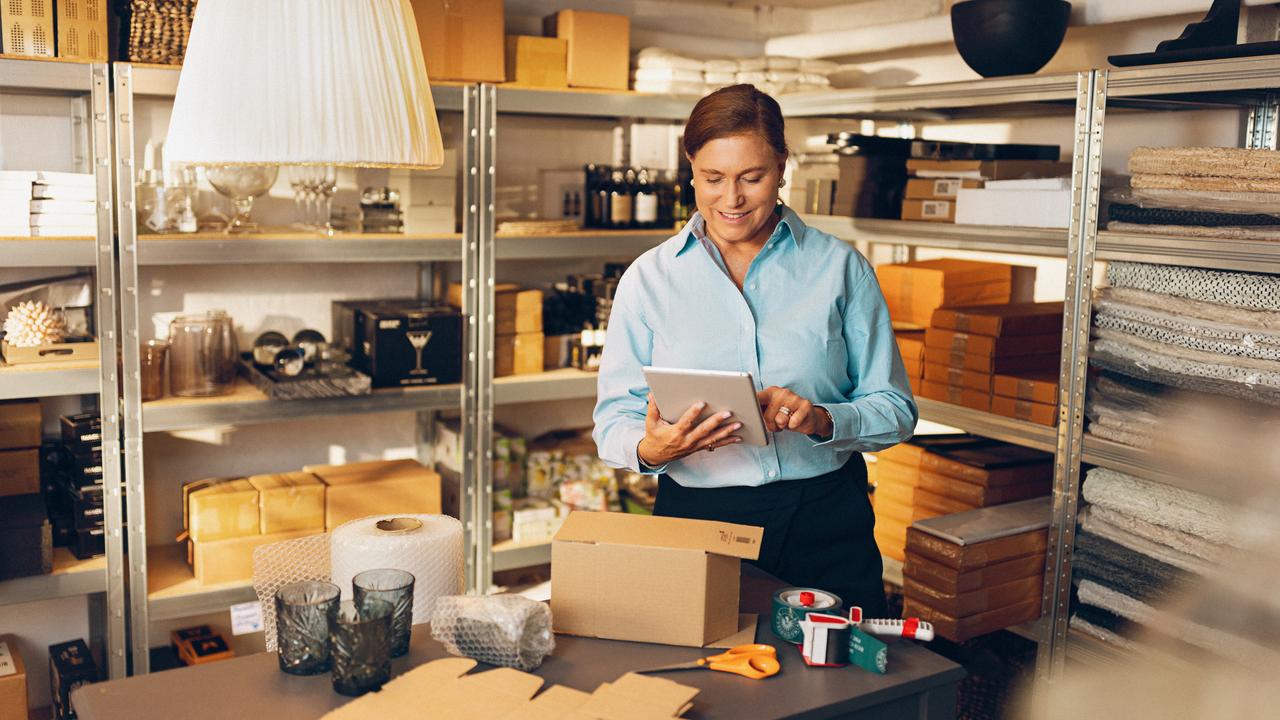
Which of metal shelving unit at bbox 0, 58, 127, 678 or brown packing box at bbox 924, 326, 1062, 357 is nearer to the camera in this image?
metal shelving unit at bbox 0, 58, 127, 678

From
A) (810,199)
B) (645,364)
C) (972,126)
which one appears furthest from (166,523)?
(972,126)

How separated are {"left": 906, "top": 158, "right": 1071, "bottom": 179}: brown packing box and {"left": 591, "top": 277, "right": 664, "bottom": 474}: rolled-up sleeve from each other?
146 cm

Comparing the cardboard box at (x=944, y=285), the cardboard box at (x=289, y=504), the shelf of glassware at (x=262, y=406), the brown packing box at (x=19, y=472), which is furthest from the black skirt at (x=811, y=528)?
the brown packing box at (x=19, y=472)

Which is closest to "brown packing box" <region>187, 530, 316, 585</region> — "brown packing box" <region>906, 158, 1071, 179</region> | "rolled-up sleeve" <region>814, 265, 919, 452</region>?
"rolled-up sleeve" <region>814, 265, 919, 452</region>

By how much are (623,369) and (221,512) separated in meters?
1.69

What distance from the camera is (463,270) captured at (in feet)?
11.7

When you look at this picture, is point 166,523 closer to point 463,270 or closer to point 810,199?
point 463,270

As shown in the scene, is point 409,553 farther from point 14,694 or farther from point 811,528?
point 14,694

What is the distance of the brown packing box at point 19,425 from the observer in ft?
10.1

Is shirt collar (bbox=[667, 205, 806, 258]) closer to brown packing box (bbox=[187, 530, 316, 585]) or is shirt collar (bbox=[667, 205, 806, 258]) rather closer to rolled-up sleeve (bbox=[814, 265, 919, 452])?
rolled-up sleeve (bbox=[814, 265, 919, 452])

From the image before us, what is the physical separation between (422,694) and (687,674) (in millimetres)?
375

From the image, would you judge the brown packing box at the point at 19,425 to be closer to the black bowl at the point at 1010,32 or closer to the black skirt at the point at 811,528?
the black skirt at the point at 811,528

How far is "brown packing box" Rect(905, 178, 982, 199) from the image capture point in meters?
3.31

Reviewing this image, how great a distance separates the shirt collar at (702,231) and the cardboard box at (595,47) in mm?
1585
